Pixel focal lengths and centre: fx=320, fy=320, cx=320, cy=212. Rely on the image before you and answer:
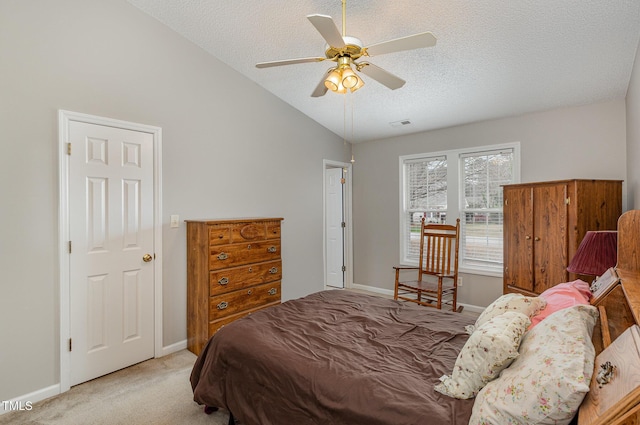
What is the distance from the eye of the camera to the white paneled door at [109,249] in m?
2.49

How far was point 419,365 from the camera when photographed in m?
1.52

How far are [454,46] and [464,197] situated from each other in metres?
2.09

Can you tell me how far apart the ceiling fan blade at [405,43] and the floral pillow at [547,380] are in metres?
1.47

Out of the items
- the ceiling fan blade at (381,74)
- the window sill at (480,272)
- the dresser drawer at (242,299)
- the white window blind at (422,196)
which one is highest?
the ceiling fan blade at (381,74)

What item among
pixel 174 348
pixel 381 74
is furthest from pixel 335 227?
pixel 381 74

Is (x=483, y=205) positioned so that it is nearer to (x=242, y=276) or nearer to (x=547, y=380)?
(x=242, y=276)

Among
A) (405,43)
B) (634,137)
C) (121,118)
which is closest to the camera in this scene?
(405,43)

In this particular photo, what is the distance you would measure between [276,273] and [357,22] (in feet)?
8.14

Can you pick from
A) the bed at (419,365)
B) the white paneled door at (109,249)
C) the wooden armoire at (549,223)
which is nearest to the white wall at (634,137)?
the wooden armoire at (549,223)

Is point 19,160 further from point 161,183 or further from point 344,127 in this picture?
point 344,127

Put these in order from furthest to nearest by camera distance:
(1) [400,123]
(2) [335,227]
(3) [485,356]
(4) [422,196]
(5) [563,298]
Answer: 1. (2) [335,227]
2. (4) [422,196]
3. (1) [400,123]
4. (5) [563,298]
5. (3) [485,356]

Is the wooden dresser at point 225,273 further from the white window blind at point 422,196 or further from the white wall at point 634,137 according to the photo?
the white wall at point 634,137

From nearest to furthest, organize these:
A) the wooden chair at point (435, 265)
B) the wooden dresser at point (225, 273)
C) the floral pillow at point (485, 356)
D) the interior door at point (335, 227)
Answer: the floral pillow at point (485, 356) → the wooden dresser at point (225, 273) → the wooden chair at point (435, 265) → the interior door at point (335, 227)

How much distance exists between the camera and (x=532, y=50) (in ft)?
8.41
